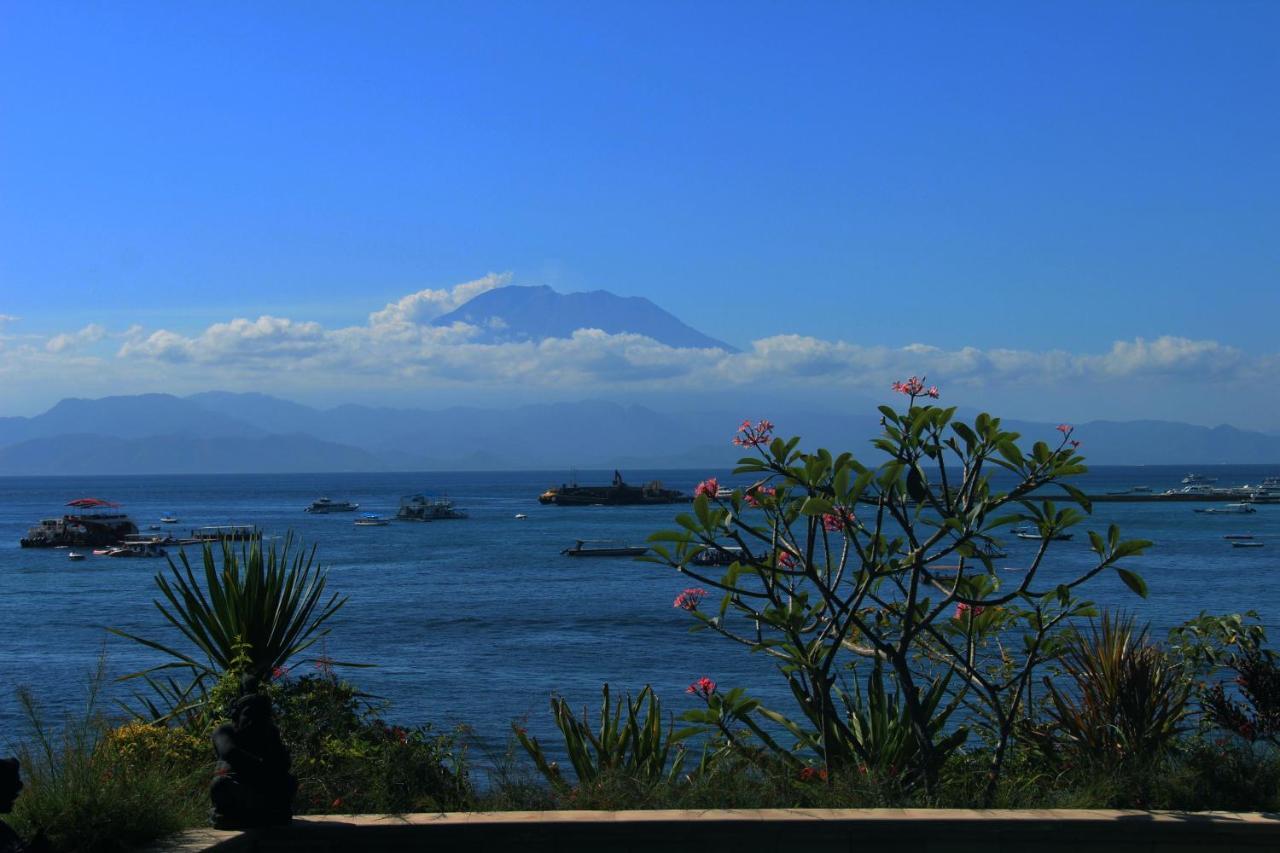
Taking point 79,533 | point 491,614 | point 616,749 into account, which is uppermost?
point 616,749

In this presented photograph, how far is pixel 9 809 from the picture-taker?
505 cm

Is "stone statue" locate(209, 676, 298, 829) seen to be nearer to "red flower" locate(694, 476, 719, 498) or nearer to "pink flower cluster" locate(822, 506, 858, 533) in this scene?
"red flower" locate(694, 476, 719, 498)

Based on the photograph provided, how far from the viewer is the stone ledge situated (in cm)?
564

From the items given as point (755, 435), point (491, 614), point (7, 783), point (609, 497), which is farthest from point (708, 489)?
point (609, 497)

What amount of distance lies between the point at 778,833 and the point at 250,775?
2.46m

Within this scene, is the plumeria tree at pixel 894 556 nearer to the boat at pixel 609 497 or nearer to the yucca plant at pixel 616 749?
the yucca plant at pixel 616 749

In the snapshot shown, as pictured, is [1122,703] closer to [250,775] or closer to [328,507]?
[250,775]

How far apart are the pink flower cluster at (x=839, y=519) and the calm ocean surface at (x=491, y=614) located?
30.3 ft

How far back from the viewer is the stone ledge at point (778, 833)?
18.5 ft

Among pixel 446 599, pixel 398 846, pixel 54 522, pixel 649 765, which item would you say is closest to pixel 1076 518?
pixel 649 765

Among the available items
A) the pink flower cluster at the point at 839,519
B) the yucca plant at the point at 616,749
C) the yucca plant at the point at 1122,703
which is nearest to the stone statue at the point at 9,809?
the yucca plant at the point at 616,749

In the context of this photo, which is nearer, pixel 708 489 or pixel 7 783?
pixel 7 783

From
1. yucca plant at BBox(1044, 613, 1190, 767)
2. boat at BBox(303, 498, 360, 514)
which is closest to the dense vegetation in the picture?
yucca plant at BBox(1044, 613, 1190, 767)

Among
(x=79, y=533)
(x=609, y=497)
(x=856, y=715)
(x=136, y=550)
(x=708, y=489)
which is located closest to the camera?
(x=856, y=715)
